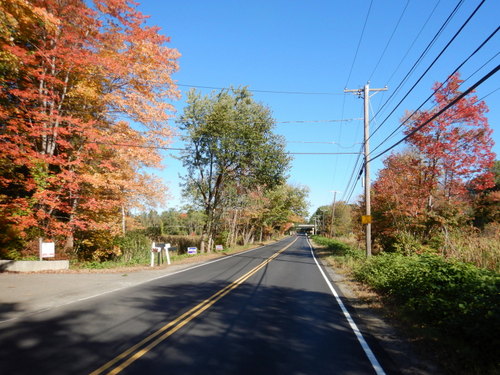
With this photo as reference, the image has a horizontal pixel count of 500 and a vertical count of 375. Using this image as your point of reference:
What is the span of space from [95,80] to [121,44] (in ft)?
7.57

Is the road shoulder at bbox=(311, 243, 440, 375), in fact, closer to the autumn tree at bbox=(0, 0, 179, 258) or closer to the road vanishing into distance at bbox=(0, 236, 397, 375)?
the road vanishing into distance at bbox=(0, 236, 397, 375)

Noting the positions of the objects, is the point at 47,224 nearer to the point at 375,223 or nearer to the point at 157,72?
the point at 157,72

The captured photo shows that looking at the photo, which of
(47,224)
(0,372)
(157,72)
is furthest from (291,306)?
(157,72)

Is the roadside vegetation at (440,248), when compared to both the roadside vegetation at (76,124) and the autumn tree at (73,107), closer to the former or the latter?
the roadside vegetation at (76,124)

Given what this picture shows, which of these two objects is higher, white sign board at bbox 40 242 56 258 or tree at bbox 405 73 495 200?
tree at bbox 405 73 495 200

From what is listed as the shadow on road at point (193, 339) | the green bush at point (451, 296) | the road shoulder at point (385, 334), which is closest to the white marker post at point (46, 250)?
the shadow on road at point (193, 339)

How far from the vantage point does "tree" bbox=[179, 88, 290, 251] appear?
84.8 feet

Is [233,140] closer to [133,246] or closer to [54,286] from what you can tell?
[133,246]

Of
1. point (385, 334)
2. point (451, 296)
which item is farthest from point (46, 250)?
point (451, 296)

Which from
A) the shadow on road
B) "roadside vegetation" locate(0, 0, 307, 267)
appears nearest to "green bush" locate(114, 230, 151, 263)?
"roadside vegetation" locate(0, 0, 307, 267)

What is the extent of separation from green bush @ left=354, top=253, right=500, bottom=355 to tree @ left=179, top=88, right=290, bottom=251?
17470mm

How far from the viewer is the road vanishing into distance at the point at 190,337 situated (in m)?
4.51

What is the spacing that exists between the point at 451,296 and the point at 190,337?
4958 mm

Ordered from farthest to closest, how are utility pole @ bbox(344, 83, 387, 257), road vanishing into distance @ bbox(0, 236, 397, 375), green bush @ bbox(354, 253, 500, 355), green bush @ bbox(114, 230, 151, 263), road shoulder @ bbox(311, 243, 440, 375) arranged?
green bush @ bbox(114, 230, 151, 263)
utility pole @ bbox(344, 83, 387, 257)
road shoulder @ bbox(311, 243, 440, 375)
green bush @ bbox(354, 253, 500, 355)
road vanishing into distance @ bbox(0, 236, 397, 375)
